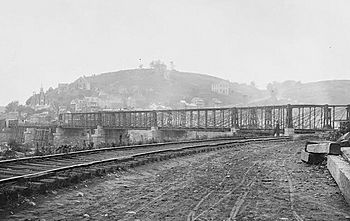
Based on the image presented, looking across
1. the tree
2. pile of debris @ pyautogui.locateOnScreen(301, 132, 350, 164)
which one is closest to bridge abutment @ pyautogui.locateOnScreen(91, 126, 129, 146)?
pile of debris @ pyautogui.locateOnScreen(301, 132, 350, 164)

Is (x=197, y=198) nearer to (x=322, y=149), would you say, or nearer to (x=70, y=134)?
(x=322, y=149)

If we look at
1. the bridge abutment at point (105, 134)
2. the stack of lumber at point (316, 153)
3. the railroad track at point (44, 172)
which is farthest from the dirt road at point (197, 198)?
the bridge abutment at point (105, 134)

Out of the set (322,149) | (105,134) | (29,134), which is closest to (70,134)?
(29,134)

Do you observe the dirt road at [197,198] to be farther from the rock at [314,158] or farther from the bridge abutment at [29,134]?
the bridge abutment at [29,134]

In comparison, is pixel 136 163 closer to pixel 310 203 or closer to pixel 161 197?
pixel 161 197

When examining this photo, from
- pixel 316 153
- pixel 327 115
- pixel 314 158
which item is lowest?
pixel 314 158

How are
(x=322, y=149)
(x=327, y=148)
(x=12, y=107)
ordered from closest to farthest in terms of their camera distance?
(x=327, y=148) < (x=322, y=149) < (x=12, y=107)

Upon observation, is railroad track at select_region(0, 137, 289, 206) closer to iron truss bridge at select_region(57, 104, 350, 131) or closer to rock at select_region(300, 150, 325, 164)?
rock at select_region(300, 150, 325, 164)

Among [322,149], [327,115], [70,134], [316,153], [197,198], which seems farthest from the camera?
[70,134]

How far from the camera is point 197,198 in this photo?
7.14 metres

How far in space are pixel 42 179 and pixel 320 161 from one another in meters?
8.92

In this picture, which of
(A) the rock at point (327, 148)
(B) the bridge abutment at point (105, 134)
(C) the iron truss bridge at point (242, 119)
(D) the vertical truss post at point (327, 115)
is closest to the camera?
(A) the rock at point (327, 148)

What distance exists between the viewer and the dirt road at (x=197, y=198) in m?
5.79

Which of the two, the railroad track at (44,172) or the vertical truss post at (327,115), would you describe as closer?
the railroad track at (44,172)
